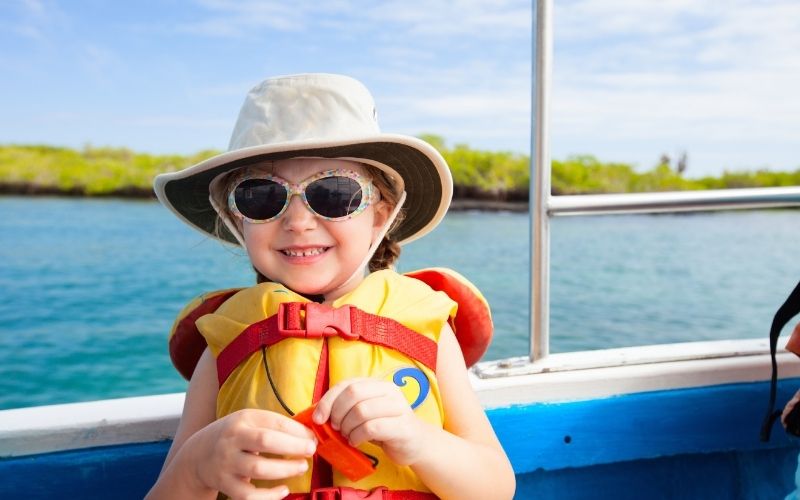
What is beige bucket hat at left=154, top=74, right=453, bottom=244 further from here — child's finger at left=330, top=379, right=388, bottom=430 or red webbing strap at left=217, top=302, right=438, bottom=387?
child's finger at left=330, top=379, right=388, bottom=430

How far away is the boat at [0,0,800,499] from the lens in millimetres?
1383

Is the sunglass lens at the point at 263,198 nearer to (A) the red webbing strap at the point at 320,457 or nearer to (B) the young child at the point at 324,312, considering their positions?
(B) the young child at the point at 324,312

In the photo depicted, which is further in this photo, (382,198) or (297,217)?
(382,198)

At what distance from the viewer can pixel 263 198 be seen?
3.47 ft

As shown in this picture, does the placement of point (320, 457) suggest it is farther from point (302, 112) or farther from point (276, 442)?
point (302, 112)

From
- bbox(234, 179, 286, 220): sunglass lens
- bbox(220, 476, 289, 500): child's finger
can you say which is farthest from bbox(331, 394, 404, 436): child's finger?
bbox(234, 179, 286, 220): sunglass lens

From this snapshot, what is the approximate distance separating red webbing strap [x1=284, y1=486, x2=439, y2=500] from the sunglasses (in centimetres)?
39

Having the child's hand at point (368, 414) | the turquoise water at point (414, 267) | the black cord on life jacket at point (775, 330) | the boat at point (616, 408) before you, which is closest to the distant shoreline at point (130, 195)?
the turquoise water at point (414, 267)

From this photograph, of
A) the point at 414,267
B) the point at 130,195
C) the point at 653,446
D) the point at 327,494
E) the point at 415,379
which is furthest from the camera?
the point at 130,195

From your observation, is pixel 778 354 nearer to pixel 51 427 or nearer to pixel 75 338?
pixel 51 427

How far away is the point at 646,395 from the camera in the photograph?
1470 mm

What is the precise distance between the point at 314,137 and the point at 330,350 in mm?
318

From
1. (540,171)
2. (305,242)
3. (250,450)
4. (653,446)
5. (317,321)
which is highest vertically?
(540,171)

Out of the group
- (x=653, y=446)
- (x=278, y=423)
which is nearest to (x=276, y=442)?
(x=278, y=423)
